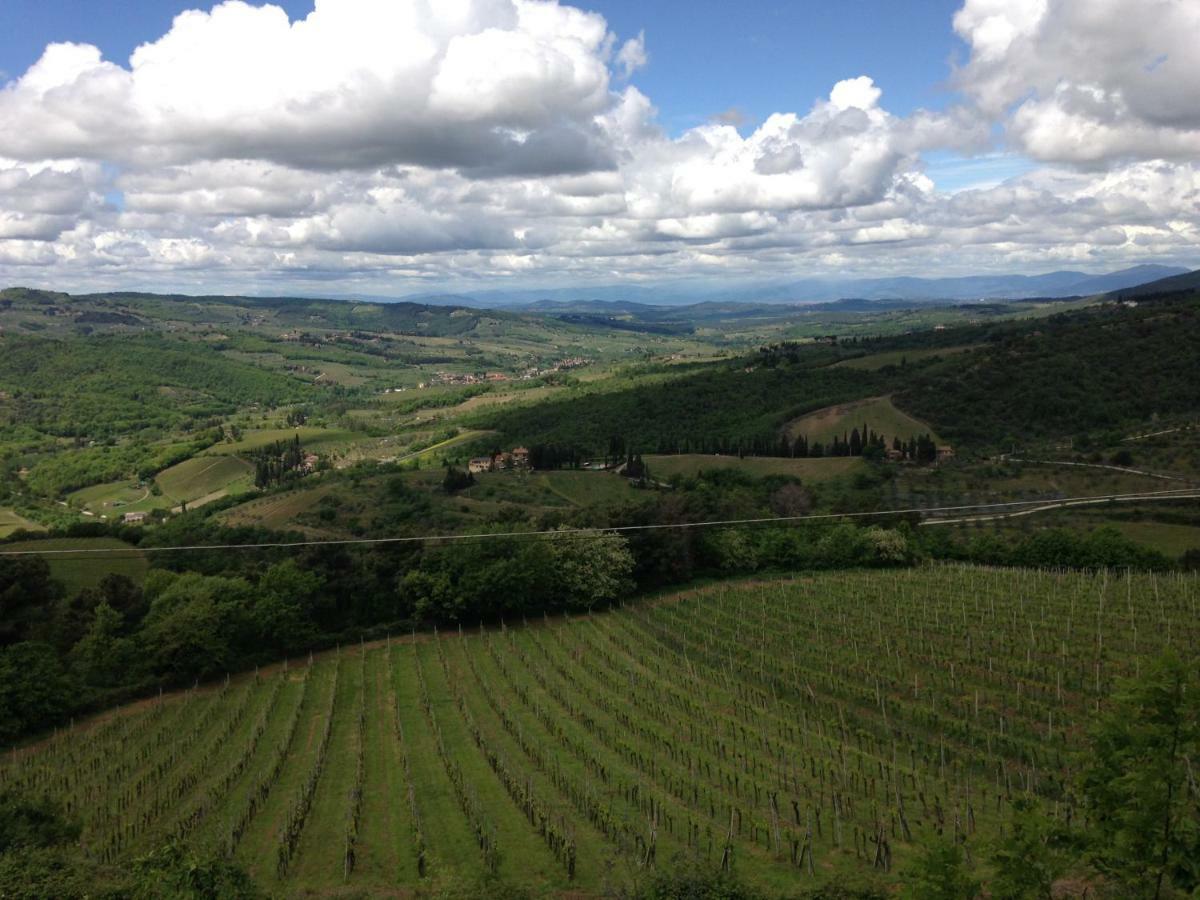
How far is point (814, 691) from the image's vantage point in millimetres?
29859

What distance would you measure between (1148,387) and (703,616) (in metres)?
69.4

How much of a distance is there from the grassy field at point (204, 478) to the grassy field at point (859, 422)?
64312mm

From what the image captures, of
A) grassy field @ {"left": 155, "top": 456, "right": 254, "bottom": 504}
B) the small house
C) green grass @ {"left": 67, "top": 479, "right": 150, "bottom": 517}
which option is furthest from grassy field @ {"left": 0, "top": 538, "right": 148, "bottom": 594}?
the small house

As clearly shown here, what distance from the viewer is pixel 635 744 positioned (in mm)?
26031

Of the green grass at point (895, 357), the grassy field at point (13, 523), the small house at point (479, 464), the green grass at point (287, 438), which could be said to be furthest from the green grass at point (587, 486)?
the green grass at point (895, 357)

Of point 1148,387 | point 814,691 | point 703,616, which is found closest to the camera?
point 814,691

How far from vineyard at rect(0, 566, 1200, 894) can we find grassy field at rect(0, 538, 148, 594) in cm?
1711

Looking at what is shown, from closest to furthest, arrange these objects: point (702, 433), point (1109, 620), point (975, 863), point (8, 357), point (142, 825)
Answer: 1. point (975, 863)
2. point (142, 825)
3. point (1109, 620)
4. point (702, 433)
5. point (8, 357)

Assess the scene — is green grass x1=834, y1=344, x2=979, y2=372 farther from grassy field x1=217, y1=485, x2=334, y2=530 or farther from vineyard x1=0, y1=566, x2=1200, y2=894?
vineyard x1=0, y1=566, x2=1200, y2=894

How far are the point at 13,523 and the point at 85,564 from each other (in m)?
36.2

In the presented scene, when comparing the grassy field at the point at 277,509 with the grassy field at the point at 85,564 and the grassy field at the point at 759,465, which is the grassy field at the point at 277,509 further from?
the grassy field at the point at 759,465

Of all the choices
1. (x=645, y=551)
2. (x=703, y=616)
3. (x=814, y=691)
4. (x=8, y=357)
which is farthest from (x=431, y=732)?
(x=8, y=357)

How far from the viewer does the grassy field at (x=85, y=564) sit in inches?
1775

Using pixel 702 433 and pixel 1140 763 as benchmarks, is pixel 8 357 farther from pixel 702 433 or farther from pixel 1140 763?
pixel 1140 763
